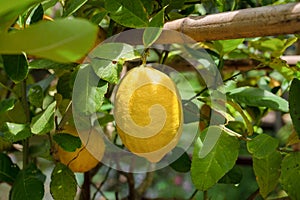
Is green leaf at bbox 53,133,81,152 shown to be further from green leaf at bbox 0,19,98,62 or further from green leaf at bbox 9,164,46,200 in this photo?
green leaf at bbox 0,19,98,62

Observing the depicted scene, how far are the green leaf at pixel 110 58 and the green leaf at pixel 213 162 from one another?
0.11 m

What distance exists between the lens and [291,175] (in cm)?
52

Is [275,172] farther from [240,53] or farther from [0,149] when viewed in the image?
[0,149]

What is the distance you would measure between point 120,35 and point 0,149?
293mm

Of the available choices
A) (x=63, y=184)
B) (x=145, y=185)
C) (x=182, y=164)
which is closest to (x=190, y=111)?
(x=182, y=164)

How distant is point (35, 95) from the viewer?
1.93 ft

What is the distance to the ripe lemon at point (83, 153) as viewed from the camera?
0.59m

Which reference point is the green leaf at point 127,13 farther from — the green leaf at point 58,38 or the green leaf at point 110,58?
the green leaf at point 58,38

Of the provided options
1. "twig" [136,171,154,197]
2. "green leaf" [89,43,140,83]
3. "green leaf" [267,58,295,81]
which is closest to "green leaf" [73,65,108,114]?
"green leaf" [89,43,140,83]

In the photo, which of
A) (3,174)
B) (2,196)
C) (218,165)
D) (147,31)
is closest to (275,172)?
(218,165)

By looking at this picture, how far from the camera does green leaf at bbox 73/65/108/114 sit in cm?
50

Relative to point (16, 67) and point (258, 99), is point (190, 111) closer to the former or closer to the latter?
point (258, 99)

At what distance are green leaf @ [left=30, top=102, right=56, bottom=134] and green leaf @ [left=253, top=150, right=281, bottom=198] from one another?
0.22 m

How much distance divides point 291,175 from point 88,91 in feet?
0.72
